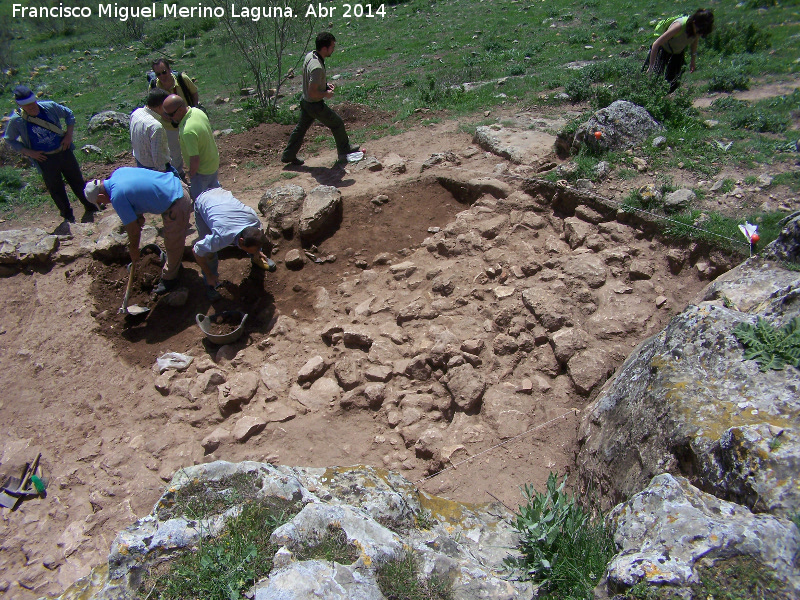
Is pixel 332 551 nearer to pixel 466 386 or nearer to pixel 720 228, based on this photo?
pixel 466 386

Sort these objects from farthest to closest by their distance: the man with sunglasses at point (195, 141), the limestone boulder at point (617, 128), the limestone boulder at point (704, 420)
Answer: the limestone boulder at point (617, 128), the man with sunglasses at point (195, 141), the limestone boulder at point (704, 420)

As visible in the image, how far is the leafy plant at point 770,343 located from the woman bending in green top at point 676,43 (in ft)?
16.4

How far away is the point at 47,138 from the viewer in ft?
20.5

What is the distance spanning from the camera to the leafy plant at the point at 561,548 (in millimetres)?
2211

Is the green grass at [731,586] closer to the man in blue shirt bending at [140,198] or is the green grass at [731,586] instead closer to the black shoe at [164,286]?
the man in blue shirt bending at [140,198]

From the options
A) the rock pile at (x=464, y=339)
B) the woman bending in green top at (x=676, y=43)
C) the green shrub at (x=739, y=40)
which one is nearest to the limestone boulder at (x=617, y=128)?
the rock pile at (x=464, y=339)

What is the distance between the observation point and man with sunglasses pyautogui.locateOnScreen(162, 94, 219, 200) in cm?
512

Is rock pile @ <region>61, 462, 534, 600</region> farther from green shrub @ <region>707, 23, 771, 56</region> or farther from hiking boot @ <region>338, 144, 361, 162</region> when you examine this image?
green shrub @ <region>707, 23, 771, 56</region>

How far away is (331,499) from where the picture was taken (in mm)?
2686

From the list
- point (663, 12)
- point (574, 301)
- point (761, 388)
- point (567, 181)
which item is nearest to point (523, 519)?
point (761, 388)

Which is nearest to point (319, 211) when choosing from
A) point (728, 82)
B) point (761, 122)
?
point (761, 122)

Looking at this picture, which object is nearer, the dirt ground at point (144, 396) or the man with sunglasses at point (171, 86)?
the dirt ground at point (144, 396)

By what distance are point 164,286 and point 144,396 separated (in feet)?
4.73

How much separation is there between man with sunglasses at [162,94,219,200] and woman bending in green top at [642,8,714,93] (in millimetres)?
5550
